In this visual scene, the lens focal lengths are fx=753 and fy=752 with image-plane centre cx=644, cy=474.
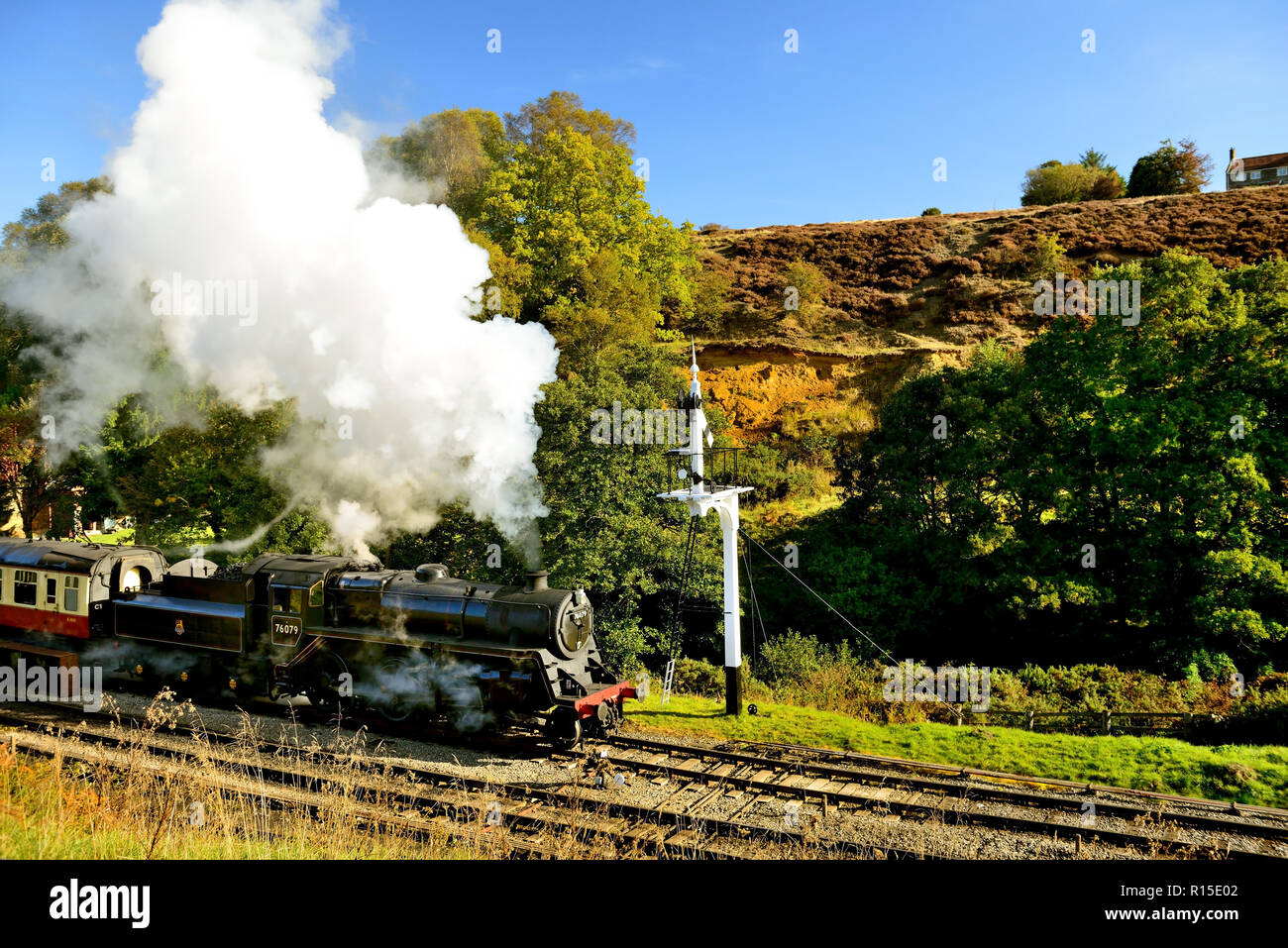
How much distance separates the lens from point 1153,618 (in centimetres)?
1977

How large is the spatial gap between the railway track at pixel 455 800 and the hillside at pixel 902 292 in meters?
21.0

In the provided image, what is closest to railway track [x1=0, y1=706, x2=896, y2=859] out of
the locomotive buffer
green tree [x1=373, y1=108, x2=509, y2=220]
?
the locomotive buffer

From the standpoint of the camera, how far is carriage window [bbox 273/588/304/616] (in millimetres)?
14594

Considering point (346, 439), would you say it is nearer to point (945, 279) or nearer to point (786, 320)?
point (786, 320)

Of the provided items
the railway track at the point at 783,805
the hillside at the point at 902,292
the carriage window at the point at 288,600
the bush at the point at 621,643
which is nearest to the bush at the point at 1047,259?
the hillside at the point at 902,292

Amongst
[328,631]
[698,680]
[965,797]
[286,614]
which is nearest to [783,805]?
[965,797]

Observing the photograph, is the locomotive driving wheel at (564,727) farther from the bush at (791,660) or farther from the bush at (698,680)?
the bush at (791,660)

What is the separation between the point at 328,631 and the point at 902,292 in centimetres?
3663

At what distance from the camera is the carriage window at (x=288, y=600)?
14594 millimetres

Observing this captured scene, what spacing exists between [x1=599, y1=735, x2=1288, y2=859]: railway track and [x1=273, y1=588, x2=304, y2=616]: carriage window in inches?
258

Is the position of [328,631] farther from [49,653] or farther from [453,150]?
[453,150]

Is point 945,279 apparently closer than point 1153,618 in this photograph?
No
